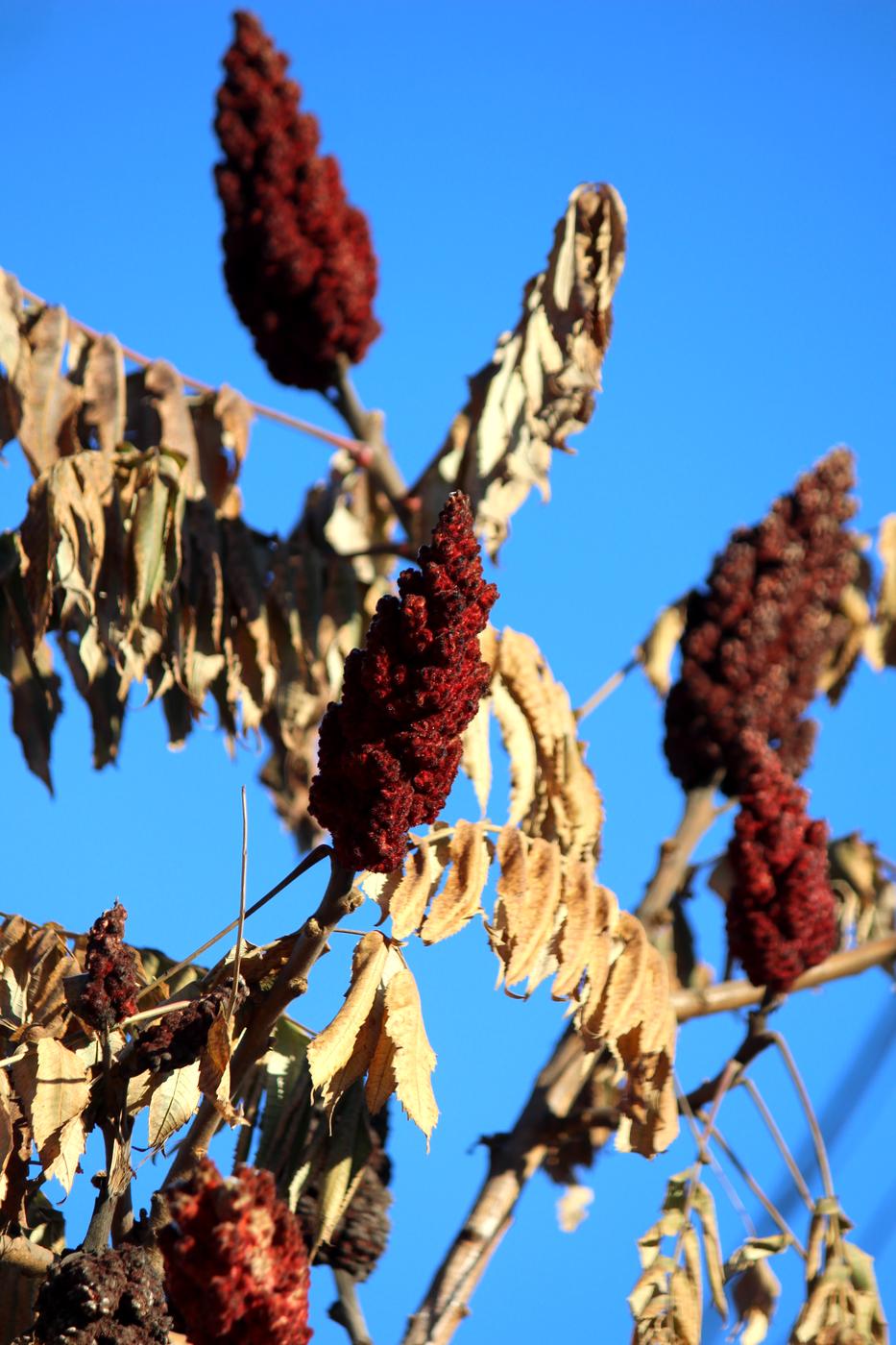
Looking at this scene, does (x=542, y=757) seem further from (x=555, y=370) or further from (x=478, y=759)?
(x=555, y=370)

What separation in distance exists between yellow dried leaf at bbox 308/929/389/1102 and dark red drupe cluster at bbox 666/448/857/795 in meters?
1.98

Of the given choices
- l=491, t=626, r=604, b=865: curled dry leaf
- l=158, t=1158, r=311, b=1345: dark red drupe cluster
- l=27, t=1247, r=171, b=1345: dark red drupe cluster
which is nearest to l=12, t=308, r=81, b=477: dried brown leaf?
l=491, t=626, r=604, b=865: curled dry leaf

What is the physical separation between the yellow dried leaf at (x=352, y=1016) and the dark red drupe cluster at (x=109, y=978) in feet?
0.87

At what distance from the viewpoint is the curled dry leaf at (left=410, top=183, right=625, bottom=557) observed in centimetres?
418

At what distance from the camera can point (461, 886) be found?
285 cm

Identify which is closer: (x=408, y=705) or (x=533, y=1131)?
(x=408, y=705)

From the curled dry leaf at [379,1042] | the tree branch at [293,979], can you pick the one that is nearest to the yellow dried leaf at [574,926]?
the curled dry leaf at [379,1042]

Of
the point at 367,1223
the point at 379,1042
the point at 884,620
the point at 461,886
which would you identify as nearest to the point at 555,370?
the point at 884,620

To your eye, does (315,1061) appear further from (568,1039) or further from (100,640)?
(568,1039)

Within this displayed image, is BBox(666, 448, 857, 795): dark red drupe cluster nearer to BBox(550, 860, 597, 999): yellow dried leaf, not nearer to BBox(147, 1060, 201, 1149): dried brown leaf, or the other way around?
BBox(550, 860, 597, 999): yellow dried leaf

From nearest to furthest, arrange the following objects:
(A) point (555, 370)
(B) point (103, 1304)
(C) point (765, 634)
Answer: (B) point (103, 1304) → (A) point (555, 370) → (C) point (765, 634)

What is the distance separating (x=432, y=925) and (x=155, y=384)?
207cm

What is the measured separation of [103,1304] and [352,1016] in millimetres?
495

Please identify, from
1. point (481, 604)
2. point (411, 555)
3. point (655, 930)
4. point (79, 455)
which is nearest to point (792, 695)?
point (655, 930)
